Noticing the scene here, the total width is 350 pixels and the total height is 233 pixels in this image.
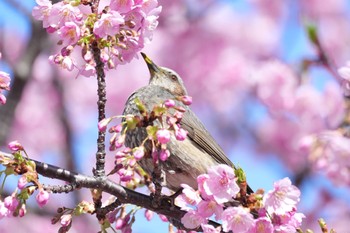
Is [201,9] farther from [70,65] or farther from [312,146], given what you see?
[70,65]

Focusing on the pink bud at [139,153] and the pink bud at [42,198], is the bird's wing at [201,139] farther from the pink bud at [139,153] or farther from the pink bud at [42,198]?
the pink bud at [42,198]

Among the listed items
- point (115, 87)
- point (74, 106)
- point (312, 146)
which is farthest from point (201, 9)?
point (312, 146)

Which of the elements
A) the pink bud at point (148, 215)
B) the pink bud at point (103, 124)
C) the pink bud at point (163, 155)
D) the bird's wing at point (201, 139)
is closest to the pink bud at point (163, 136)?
the pink bud at point (163, 155)

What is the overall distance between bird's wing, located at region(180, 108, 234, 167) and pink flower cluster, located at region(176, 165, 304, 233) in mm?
1174

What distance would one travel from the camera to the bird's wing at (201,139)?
12.2ft

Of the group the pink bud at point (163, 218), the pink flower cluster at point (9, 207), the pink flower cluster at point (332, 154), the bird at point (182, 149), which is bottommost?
the pink flower cluster at point (9, 207)

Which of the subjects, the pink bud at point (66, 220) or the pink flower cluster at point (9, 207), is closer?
the pink flower cluster at point (9, 207)

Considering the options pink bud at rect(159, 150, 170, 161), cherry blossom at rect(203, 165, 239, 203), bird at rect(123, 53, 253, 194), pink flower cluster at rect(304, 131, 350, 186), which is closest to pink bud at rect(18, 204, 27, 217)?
pink bud at rect(159, 150, 170, 161)

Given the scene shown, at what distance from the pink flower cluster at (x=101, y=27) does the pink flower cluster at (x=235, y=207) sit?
1.91 ft

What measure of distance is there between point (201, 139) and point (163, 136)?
150cm

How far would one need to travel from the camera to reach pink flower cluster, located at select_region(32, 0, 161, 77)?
2.45 metres

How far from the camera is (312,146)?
4426mm

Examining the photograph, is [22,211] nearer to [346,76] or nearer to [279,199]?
[279,199]

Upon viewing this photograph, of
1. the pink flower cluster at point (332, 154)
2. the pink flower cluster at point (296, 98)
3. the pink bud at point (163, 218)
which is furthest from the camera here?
the pink flower cluster at point (296, 98)
